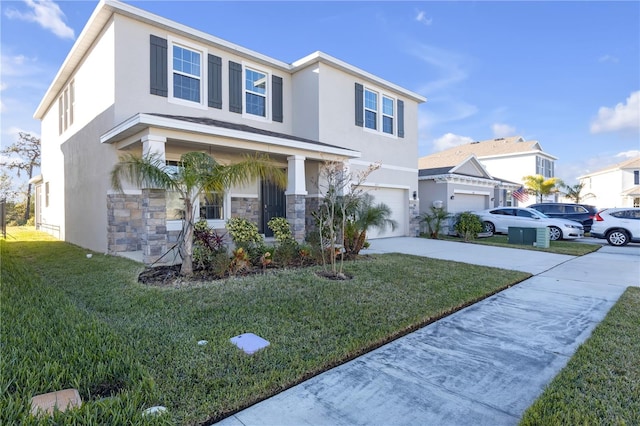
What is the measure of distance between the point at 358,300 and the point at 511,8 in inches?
464

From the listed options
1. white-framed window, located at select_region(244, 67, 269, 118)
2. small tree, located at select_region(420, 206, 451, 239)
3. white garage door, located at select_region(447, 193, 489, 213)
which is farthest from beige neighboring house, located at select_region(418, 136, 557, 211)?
white-framed window, located at select_region(244, 67, 269, 118)

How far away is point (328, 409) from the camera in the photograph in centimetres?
267

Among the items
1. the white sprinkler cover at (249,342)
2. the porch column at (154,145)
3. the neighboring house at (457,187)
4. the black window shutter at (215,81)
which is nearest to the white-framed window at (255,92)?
the black window shutter at (215,81)

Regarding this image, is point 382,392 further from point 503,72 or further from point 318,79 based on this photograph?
point 503,72

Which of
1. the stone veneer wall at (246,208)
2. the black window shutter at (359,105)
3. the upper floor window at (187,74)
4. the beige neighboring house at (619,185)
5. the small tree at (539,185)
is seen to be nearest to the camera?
the upper floor window at (187,74)

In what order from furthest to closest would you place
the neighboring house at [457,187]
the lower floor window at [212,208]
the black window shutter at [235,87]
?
the neighboring house at [457,187], the black window shutter at [235,87], the lower floor window at [212,208]

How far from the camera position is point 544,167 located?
30797 mm

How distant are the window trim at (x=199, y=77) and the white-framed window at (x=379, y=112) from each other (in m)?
6.30

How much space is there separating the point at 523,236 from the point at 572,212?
285 inches

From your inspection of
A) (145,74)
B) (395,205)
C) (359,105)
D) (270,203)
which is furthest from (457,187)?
(145,74)

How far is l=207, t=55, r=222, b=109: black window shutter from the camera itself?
10789mm

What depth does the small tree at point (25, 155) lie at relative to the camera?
2700cm

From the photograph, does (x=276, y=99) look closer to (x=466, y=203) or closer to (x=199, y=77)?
(x=199, y=77)

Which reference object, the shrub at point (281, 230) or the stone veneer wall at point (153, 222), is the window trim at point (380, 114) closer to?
the shrub at point (281, 230)
